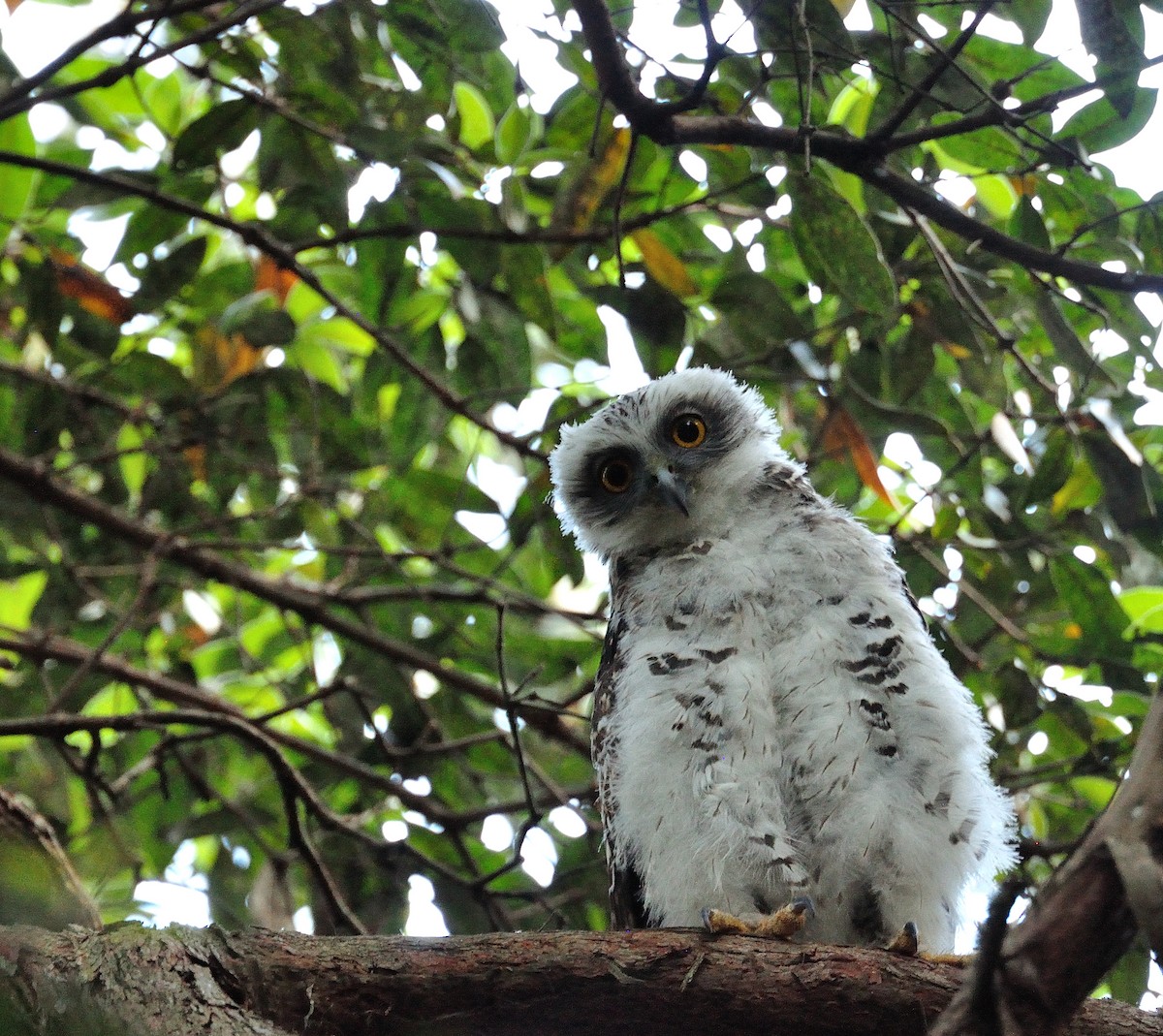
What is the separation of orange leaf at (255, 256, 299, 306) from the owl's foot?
2.76 m

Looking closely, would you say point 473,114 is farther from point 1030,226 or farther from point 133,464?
point 133,464

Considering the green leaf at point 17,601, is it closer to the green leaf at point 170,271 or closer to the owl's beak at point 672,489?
the green leaf at point 170,271

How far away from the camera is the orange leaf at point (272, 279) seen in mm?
4332

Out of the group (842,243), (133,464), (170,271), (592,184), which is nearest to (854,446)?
(842,243)

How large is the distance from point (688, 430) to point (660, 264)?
1.71 ft

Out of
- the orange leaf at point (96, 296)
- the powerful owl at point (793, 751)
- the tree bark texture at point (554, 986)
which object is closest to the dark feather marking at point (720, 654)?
the powerful owl at point (793, 751)

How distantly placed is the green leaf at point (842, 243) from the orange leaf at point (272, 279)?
1992 millimetres

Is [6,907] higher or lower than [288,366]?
lower

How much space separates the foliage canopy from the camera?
312cm

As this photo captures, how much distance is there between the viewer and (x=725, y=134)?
2.92m

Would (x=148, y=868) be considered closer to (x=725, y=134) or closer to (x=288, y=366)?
(x=288, y=366)

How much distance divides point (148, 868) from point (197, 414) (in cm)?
166

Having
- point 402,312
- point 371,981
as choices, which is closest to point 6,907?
point 371,981

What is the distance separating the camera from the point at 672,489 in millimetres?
3422
